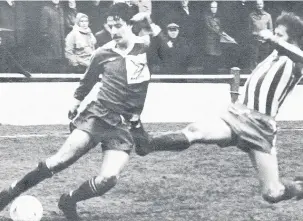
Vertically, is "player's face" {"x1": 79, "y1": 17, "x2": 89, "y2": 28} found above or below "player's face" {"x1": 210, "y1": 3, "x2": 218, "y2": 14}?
above

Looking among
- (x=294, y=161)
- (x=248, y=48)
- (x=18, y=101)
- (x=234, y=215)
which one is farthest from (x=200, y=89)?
(x=234, y=215)

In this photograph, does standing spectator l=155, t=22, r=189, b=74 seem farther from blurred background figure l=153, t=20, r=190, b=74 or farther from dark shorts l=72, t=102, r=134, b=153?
dark shorts l=72, t=102, r=134, b=153

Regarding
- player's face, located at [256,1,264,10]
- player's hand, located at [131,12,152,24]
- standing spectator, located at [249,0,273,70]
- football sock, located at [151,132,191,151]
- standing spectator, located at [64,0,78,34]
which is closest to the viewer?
football sock, located at [151,132,191,151]

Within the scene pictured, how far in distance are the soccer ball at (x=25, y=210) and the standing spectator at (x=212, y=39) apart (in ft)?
10.1

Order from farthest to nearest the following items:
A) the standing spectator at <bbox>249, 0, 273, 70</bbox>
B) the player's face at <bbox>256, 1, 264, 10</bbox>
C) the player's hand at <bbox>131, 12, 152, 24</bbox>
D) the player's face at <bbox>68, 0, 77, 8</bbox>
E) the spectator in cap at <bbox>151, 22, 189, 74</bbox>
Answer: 1. the player's face at <bbox>256, 1, 264, 10</bbox>
2. the standing spectator at <bbox>249, 0, 273, 70</bbox>
3. the player's face at <bbox>68, 0, 77, 8</bbox>
4. the spectator in cap at <bbox>151, 22, 189, 74</bbox>
5. the player's hand at <bbox>131, 12, 152, 24</bbox>

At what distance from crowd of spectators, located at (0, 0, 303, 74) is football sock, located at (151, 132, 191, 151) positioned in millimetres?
953

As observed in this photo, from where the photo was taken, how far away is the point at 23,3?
756 centimetres

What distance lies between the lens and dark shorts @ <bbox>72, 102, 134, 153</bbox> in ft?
18.2

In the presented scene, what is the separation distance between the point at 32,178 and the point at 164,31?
8.18ft

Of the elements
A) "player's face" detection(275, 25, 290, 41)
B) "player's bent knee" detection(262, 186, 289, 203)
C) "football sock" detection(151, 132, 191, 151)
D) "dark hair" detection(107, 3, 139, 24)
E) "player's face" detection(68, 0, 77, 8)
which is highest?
"dark hair" detection(107, 3, 139, 24)

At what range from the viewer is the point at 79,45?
22.9ft

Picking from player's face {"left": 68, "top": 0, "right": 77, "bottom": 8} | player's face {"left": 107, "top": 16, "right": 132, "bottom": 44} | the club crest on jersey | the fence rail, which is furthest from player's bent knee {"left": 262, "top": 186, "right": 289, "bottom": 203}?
player's face {"left": 68, "top": 0, "right": 77, "bottom": 8}

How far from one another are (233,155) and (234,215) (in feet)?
8.15

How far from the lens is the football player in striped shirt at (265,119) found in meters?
5.51
